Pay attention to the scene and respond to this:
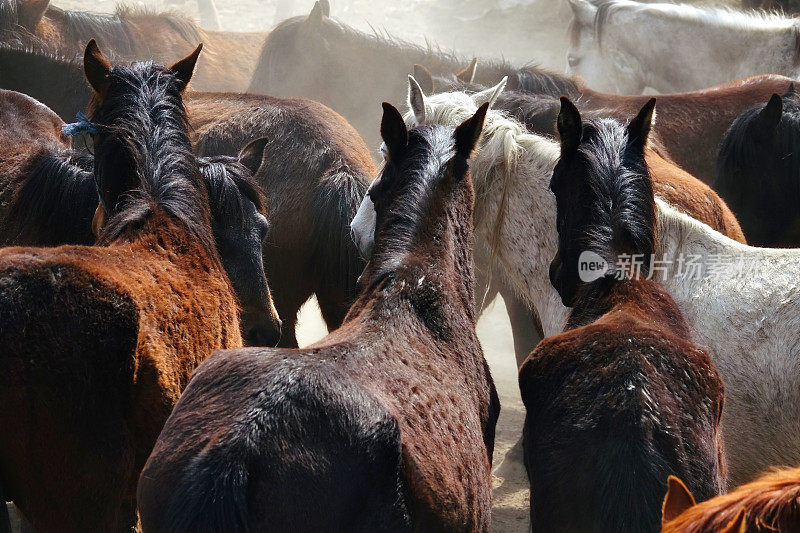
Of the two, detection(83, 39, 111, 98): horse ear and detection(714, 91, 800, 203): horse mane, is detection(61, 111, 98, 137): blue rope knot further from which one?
detection(714, 91, 800, 203): horse mane

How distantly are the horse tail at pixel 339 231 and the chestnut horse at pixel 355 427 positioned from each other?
1.31 metres

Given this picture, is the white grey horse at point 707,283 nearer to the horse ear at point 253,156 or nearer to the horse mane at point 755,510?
the horse ear at point 253,156

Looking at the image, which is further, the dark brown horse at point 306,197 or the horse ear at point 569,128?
the dark brown horse at point 306,197

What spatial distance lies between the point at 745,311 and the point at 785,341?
194 mm

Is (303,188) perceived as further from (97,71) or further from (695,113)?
(695,113)

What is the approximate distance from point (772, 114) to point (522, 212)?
1.96 m

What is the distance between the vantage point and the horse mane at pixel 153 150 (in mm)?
2873

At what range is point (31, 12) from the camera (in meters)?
6.63

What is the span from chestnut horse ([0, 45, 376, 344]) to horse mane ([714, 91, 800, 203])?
2.17 metres

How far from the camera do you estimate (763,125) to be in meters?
4.68

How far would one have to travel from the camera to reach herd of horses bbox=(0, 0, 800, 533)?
70.7 inches

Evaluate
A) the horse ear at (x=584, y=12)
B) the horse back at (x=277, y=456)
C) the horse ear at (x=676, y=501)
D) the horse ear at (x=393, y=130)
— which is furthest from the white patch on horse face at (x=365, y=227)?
the horse ear at (x=584, y=12)

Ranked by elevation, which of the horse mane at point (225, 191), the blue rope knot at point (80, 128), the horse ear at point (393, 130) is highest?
the blue rope knot at point (80, 128)

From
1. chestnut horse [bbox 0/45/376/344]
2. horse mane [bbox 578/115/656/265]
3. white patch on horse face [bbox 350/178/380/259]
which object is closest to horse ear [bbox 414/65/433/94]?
chestnut horse [bbox 0/45/376/344]
